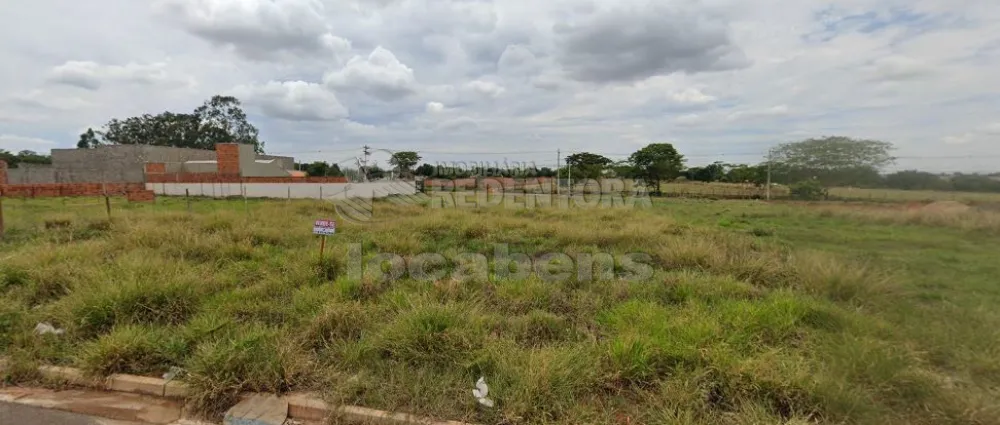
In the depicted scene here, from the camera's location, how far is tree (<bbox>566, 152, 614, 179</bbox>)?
90.4 feet

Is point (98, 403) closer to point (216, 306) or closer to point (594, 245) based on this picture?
point (216, 306)

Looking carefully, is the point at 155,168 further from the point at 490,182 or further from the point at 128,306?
the point at 128,306

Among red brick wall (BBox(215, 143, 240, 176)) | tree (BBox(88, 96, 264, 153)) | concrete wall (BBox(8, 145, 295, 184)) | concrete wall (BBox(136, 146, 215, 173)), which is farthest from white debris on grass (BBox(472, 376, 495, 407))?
tree (BBox(88, 96, 264, 153))

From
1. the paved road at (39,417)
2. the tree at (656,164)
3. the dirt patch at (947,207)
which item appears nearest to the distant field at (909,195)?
the dirt patch at (947,207)

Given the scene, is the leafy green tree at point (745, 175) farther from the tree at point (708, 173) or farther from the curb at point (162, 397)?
the curb at point (162, 397)

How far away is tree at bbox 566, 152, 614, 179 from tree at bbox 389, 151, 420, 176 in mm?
11650

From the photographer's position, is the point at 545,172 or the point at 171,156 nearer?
the point at 545,172

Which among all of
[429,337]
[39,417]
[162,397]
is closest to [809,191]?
[429,337]

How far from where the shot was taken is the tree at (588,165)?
27.5 meters

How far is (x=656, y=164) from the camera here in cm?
2906

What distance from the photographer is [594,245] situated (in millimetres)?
7109

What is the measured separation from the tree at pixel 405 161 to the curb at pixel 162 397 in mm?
29282

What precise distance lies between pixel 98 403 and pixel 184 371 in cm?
49

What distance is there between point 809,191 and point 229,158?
84.7 feet
